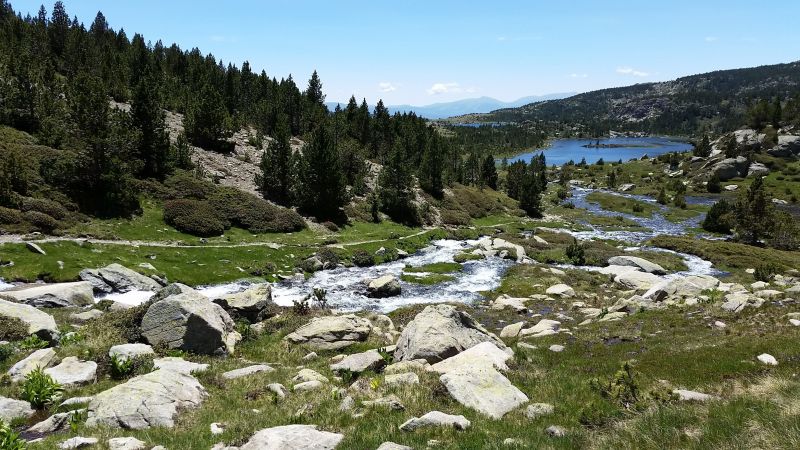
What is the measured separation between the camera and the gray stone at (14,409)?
12.3 metres

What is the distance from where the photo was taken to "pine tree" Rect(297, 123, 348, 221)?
7131 centimetres

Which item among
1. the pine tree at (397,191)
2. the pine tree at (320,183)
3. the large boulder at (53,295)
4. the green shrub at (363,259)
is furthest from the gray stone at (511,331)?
the pine tree at (397,191)

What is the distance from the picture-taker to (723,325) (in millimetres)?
23594

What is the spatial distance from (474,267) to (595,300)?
63.2ft

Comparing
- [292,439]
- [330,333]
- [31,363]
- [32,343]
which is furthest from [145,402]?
[330,333]

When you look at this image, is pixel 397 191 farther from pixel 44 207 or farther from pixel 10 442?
pixel 10 442

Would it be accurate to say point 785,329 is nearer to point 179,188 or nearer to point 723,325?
point 723,325

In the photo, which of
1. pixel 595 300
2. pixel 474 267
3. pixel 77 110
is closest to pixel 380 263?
pixel 474 267

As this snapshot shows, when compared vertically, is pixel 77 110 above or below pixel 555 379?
above

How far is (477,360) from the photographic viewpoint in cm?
1730

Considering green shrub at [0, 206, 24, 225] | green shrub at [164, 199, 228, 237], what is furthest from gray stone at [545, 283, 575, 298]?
green shrub at [0, 206, 24, 225]

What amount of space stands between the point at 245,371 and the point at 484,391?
31.9 ft

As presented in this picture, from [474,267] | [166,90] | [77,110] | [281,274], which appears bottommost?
[474,267]

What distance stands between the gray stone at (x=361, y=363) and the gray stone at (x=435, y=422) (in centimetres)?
687
